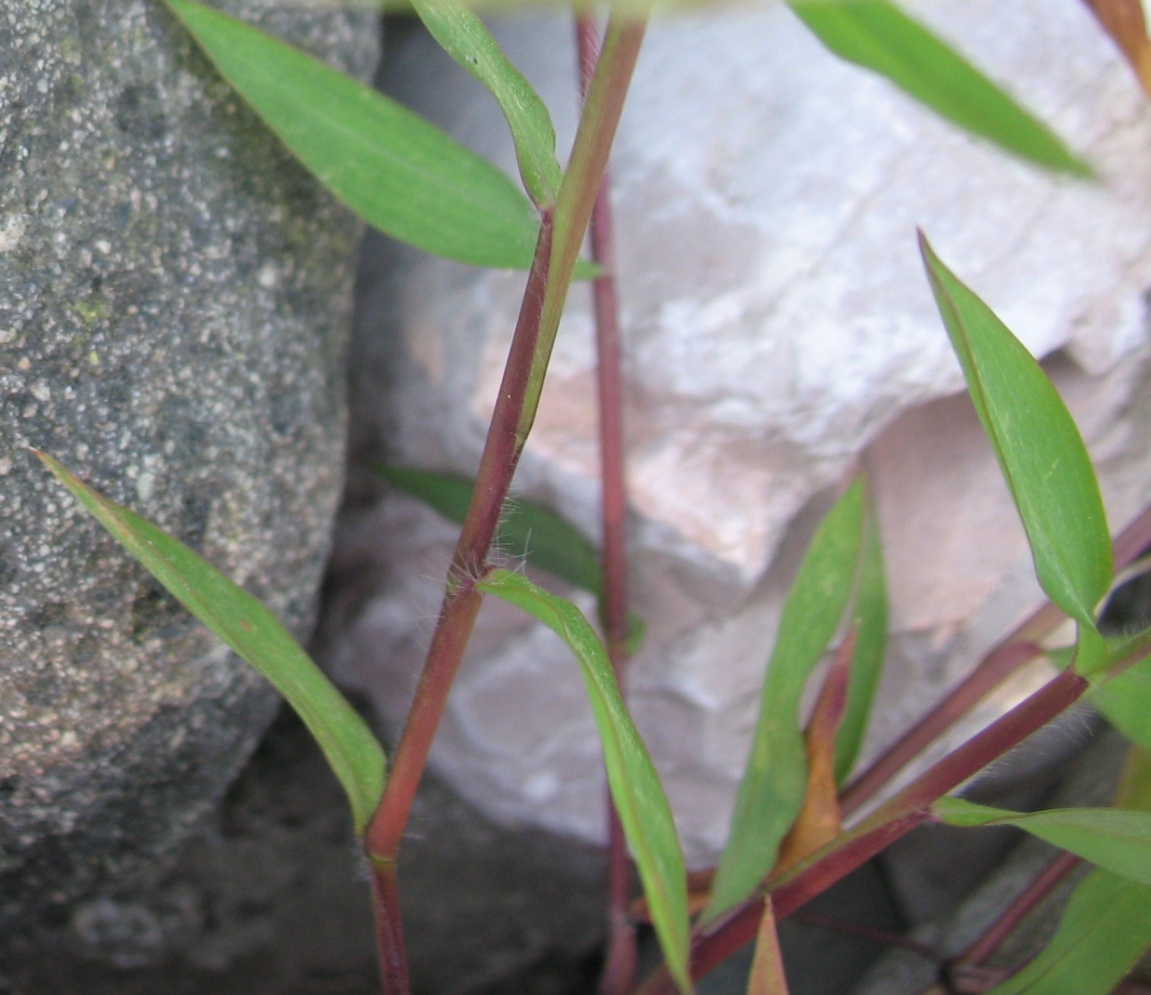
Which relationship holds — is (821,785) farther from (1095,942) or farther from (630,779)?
(630,779)

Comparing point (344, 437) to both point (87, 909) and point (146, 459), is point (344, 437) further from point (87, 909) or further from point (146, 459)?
point (87, 909)

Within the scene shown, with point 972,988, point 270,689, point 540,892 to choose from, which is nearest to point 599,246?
point 270,689

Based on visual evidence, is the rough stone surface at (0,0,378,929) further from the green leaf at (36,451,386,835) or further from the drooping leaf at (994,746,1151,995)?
the drooping leaf at (994,746,1151,995)

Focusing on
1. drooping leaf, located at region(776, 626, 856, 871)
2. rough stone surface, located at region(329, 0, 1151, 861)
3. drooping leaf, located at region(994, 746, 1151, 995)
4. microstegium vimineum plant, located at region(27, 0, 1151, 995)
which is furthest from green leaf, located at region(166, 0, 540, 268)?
drooping leaf, located at region(994, 746, 1151, 995)

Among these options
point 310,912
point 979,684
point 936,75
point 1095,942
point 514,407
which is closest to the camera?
point 936,75

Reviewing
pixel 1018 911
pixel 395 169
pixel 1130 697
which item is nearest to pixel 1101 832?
pixel 1130 697

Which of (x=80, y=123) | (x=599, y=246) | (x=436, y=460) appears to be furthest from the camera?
(x=436, y=460)
